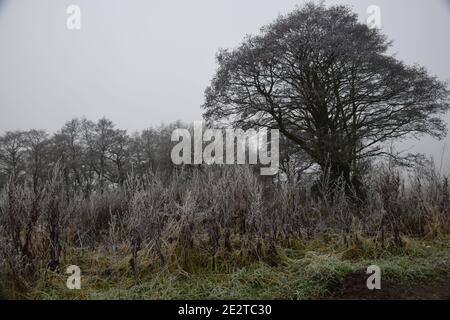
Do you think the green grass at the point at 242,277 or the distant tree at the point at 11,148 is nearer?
the green grass at the point at 242,277

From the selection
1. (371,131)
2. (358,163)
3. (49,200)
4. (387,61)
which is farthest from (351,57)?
(49,200)

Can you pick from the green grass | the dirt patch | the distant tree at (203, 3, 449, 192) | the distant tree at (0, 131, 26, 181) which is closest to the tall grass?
the green grass

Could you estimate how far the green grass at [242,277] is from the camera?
139 inches

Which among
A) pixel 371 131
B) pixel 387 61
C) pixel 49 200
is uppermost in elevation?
pixel 387 61

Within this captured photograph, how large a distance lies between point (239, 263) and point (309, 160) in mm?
11621

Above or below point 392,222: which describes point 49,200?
above

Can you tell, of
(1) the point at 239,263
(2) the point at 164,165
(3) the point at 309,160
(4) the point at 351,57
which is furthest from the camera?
(2) the point at 164,165

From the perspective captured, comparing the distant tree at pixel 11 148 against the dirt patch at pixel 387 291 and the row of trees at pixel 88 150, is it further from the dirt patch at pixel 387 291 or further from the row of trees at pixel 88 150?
the dirt patch at pixel 387 291

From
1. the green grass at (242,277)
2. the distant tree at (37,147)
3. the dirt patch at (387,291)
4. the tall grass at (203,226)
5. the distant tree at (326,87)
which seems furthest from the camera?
the distant tree at (37,147)

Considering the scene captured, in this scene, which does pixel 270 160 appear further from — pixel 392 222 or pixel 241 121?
pixel 392 222

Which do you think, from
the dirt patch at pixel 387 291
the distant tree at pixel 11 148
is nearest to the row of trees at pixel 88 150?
the distant tree at pixel 11 148

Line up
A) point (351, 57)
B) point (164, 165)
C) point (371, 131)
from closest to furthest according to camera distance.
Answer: point (351, 57) → point (371, 131) → point (164, 165)

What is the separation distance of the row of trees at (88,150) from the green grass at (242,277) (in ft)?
65.6

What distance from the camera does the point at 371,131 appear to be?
13.4m
